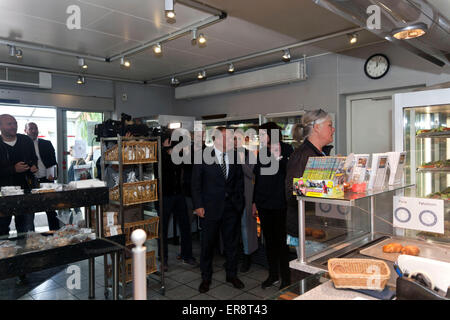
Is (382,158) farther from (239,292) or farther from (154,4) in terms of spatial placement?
(154,4)

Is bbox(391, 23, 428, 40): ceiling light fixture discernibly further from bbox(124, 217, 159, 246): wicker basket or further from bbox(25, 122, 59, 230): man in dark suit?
bbox(25, 122, 59, 230): man in dark suit

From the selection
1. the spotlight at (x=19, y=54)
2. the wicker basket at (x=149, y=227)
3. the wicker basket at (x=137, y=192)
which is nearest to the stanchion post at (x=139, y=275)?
the wicker basket at (x=137, y=192)

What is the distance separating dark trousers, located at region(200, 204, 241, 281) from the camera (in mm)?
3381

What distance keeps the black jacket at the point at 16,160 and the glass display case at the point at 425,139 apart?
3.86 m

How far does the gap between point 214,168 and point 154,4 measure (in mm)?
1708

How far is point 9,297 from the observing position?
10.8 feet

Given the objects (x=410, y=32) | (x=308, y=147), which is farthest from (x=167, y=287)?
(x=410, y=32)

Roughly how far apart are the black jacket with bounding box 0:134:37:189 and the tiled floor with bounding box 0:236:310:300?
3.53 feet

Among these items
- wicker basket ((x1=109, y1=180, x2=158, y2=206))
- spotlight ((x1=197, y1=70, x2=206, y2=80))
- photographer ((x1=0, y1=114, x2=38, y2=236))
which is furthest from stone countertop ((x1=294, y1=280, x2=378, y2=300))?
spotlight ((x1=197, y1=70, x2=206, y2=80))

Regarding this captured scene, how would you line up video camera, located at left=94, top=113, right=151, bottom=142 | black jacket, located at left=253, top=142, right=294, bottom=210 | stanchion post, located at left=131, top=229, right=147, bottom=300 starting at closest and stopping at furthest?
stanchion post, located at left=131, top=229, right=147, bottom=300 < black jacket, located at left=253, top=142, right=294, bottom=210 < video camera, located at left=94, top=113, right=151, bottom=142

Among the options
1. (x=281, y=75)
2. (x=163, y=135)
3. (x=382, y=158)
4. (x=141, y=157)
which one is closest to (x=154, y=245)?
(x=163, y=135)

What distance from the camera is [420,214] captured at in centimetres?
209

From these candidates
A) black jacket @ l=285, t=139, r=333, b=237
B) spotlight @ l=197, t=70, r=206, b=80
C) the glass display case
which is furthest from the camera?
spotlight @ l=197, t=70, r=206, b=80
